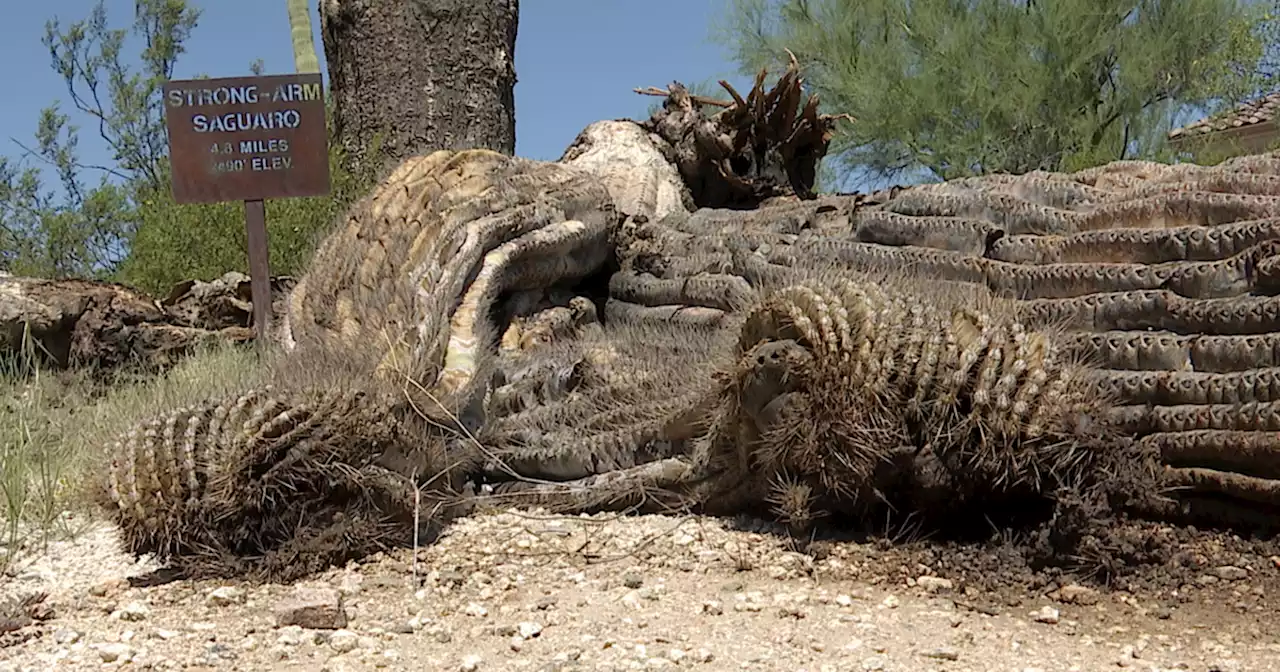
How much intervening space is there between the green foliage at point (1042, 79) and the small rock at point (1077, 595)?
49.4 feet

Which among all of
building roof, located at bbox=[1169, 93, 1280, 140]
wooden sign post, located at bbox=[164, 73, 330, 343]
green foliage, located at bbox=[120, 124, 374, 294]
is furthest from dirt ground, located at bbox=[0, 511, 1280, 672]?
building roof, located at bbox=[1169, 93, 1280, 140]

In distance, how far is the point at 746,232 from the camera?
18.2 feet

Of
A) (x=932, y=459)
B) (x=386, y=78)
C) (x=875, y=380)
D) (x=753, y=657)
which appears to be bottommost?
(x=753, y=657)

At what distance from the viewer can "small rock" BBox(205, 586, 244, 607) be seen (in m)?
3.37

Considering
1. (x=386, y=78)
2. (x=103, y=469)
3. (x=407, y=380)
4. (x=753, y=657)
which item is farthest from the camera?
(x=386, y=78)

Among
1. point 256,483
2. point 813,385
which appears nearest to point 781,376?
point 813,385

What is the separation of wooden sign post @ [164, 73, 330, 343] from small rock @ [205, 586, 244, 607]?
2.86 metres

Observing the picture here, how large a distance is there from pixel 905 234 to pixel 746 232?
3.15 ft

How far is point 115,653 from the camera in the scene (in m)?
2.96

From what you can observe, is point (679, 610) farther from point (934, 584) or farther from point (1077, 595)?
point (1077, 595)

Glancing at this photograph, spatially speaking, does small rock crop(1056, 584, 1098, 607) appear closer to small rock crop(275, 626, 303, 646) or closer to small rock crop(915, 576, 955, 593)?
small rock crop(915, 576, 955, 593)

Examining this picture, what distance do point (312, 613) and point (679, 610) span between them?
0.95m

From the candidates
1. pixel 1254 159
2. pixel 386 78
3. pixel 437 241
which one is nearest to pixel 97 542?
pixel 437 241

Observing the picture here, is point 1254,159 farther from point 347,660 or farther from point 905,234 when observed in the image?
point 347,660
